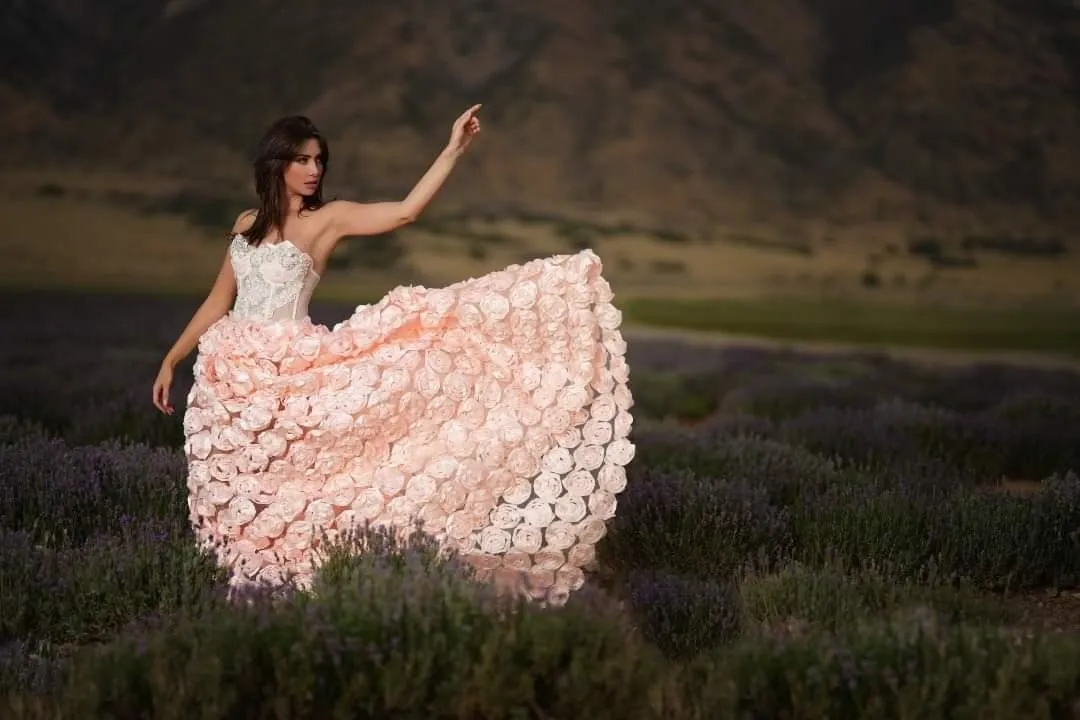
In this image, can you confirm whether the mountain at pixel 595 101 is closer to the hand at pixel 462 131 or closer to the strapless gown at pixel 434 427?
the hand at pixel 462 131

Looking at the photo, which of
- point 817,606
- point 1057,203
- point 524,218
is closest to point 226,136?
point 524,218

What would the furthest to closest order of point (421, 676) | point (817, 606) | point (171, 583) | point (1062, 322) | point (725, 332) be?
point (725, 332) → point (1062, 322) → point (171, 583) → point (817, 606) → point (421, 676)

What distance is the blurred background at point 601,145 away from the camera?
1138 centimetres

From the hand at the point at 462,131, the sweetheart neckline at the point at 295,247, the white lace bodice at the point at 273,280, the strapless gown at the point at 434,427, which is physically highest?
the hand at the point at 462,131

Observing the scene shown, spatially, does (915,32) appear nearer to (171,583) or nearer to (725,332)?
(725,332)

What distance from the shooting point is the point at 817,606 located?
12.7 feet

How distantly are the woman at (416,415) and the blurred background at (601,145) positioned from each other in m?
6.94

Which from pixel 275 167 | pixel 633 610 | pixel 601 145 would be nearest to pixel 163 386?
pixel 275 167

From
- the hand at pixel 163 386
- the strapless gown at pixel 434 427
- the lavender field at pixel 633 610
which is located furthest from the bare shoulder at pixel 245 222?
the lavender field at pixel 633 610

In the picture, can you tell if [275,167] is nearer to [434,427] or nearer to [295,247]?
[295,247]

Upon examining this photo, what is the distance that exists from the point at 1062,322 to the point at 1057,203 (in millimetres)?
957

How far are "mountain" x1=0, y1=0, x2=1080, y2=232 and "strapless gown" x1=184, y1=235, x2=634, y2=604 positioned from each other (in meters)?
7.28

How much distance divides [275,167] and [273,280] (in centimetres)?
36

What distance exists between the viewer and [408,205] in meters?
4.25
